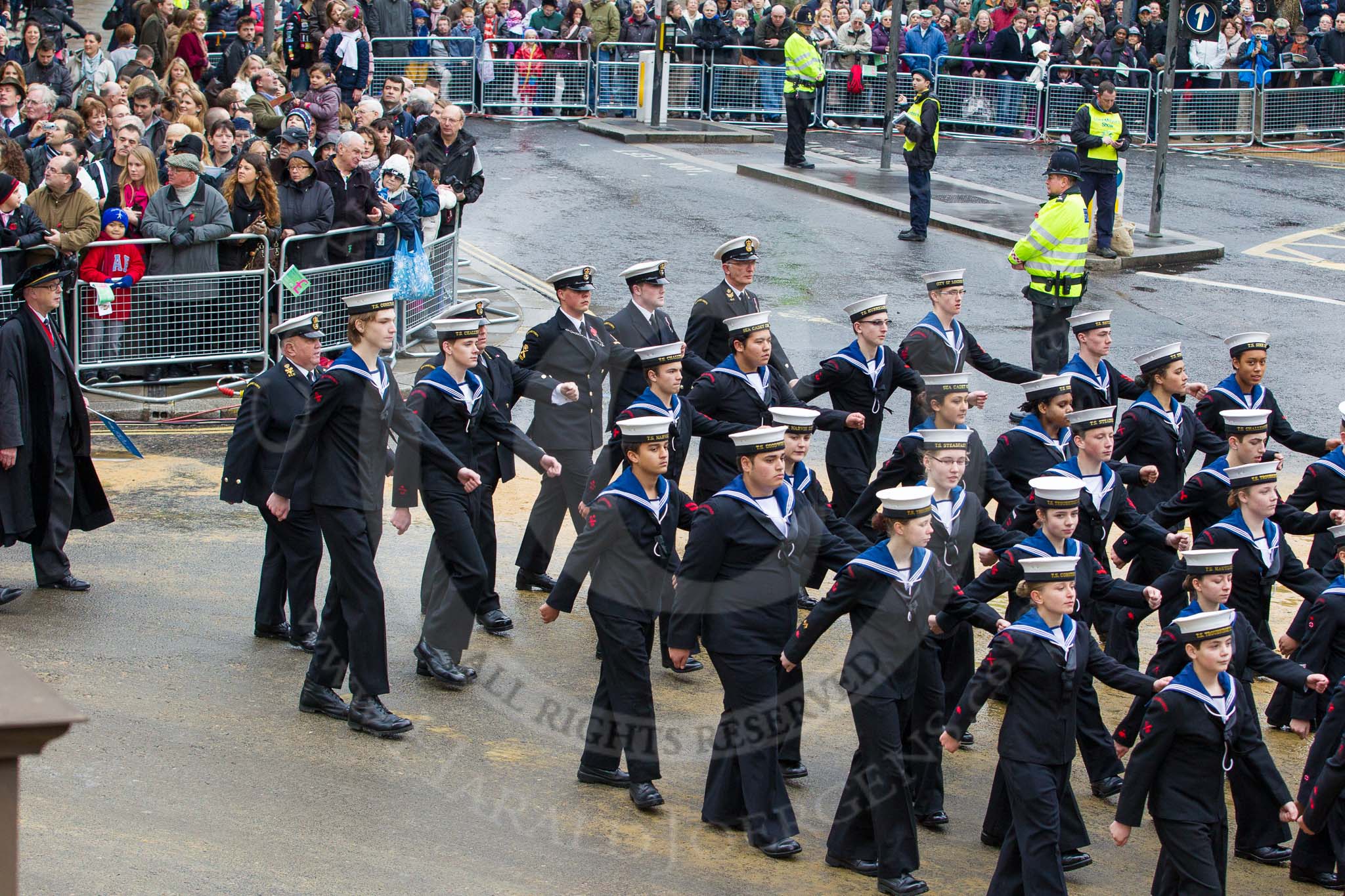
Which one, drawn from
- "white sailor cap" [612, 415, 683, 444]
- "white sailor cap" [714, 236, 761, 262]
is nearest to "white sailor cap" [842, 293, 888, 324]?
"white sailor cap" [714, 236, 761, 262]

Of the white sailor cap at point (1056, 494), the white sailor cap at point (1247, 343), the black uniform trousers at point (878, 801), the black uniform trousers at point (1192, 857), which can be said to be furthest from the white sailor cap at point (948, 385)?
the black uniform trousers at point (1192, 857)

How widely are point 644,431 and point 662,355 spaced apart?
65.7 inches

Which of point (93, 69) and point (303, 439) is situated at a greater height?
point (93, 69)

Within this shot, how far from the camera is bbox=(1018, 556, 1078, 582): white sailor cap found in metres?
Answer: 7.39

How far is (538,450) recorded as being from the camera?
9547 mm

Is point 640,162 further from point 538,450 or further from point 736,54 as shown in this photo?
point 538,450

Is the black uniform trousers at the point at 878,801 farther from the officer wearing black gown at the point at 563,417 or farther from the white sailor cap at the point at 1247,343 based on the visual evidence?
the white sailor cap at the point at 1247,343

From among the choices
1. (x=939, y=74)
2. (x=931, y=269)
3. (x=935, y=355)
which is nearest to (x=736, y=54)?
(x=939, y=74)

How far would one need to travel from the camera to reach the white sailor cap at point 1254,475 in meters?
9.00

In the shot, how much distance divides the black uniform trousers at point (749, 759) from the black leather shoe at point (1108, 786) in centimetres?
162

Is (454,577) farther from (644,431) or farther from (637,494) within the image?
(644,431)

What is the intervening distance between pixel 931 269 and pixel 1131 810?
12.3 m

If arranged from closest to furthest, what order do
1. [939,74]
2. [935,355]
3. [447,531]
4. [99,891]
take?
A: [99,891]
[447,531]
[935,355]
[939,74]

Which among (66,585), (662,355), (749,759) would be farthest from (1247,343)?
(66,585)
